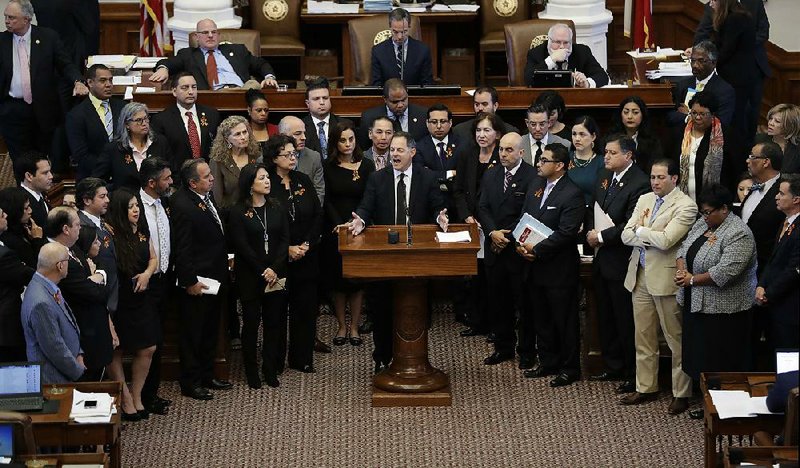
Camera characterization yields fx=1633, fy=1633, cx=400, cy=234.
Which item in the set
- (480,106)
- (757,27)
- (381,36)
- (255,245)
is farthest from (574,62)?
(255,245)

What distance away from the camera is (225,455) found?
855 cm

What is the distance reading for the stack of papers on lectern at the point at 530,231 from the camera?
9289 mm

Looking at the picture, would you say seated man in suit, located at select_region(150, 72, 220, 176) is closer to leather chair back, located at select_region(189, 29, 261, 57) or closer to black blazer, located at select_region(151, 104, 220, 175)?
black blazer, located at select_region(151, 104, 220, 175)

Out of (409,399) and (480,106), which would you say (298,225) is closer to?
(409,399)

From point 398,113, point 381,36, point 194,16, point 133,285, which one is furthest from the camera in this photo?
point 194,16

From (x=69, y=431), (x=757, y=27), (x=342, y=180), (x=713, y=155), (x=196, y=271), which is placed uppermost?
(x=757, y=27)

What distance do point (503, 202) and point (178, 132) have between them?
85.7 inches

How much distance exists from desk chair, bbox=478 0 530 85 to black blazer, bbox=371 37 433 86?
2365mm

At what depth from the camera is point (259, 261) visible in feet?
30.4

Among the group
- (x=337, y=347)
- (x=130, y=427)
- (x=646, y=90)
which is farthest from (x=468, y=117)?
(x=130, y=427)

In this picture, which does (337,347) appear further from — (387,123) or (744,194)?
(744,194)

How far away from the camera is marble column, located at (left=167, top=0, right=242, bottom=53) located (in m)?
13.6

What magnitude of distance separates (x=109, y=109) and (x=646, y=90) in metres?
3.63

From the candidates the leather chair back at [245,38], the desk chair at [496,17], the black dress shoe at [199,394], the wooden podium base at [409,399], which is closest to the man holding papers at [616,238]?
the wooden podium base at [409,399]
